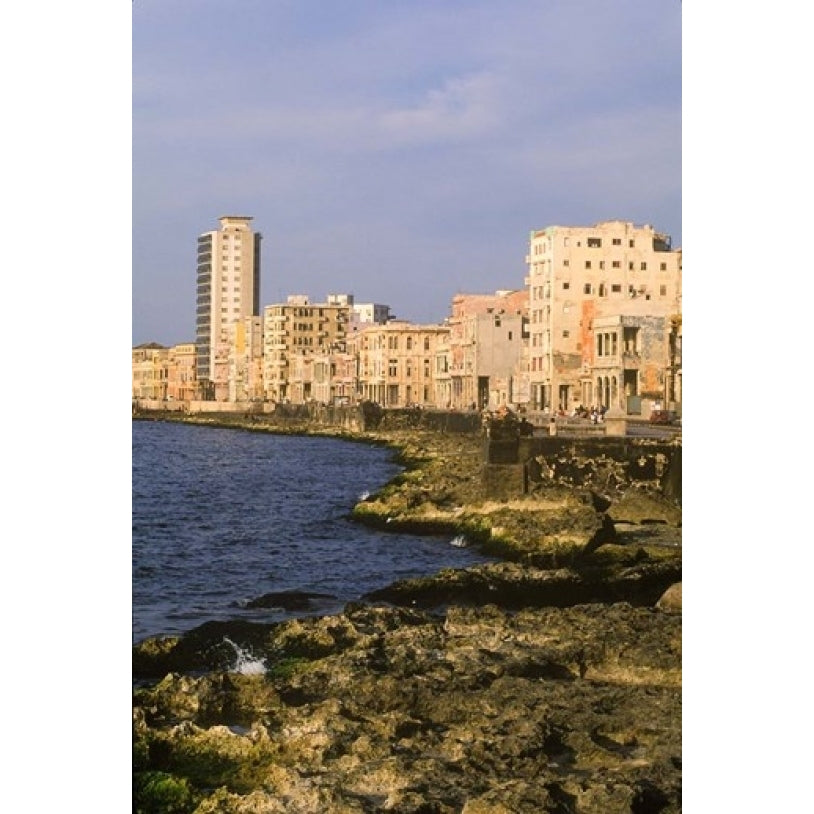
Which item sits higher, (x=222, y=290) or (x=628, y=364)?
(x=222, y=290)

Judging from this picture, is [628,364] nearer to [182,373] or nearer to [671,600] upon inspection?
[671,600]

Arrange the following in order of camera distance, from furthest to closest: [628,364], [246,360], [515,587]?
[246,360] → [515,587] → [628,364]

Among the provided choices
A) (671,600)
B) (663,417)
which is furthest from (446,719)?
(663,417)

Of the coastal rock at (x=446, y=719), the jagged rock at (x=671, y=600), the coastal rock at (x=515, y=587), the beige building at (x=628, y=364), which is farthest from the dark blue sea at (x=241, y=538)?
the beige building at (x=628, y=364)

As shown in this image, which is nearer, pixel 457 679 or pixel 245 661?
pixel 457 679

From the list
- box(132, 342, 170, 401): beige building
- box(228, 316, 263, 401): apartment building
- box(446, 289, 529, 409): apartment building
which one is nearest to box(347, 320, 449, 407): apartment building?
box(446, 289, 529, 409): apartment building

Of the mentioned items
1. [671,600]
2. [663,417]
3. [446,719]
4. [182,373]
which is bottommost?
[446,719]
